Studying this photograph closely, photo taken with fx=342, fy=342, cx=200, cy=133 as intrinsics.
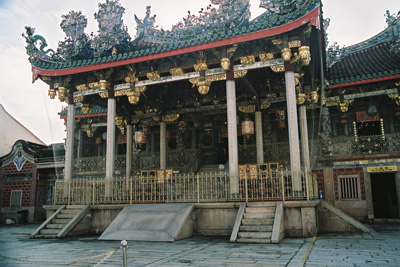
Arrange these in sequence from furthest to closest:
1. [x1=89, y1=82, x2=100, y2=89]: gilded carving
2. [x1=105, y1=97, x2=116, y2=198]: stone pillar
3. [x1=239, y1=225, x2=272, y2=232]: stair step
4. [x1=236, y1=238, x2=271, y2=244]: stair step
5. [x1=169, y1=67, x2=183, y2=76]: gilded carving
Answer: [x1=89, y1=82, x2=100, y2=89]: gilded carving, [x1=169, y1=67, x2=183, y2=76]: gilded carving, [x1=105, y1=97, x2=116, y2=198]: stone pillar, [x1=239, y1=225, x2=272, y2=232]: stair step, [x1=236, y1=238, x2=271, y2=244]: stair step

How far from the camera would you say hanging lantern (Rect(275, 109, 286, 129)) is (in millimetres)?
17781

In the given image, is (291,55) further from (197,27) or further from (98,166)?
(98,166)

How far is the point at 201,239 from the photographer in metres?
10.0

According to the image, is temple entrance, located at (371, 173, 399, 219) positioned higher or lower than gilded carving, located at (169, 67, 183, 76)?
lower

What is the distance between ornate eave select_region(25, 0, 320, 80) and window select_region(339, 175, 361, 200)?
853 centimetres

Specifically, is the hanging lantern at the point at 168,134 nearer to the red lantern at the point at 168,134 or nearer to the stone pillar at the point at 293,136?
the red lantern at the point at 168,134

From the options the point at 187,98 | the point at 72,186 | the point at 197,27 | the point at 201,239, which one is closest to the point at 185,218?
the point at 201,239

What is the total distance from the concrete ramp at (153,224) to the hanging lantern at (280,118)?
868 centimetres

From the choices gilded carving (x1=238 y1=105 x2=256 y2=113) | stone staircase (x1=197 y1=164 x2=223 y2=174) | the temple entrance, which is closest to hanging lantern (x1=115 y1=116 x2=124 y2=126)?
stone staircase (x1=197 y1=164 x2=223 y2=174)

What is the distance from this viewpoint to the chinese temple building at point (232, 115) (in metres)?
11.0

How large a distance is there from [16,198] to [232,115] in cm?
1793

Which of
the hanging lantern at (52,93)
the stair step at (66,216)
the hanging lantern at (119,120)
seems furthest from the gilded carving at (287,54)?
the hanging lantern at (119,120)

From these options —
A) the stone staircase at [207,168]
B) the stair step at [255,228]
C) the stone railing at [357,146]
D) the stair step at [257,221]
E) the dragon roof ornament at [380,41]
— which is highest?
the dragon roof ornament at [380,41]

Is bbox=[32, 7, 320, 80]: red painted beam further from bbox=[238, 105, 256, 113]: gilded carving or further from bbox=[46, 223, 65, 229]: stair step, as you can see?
bbox=[46, 223, 65, 229]: stair step
